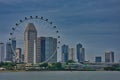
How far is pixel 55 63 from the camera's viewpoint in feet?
648

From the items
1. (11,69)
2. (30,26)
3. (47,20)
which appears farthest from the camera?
(30,26)

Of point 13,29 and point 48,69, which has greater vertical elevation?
point 13,29

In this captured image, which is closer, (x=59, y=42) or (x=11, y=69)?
(x=59, y=42)

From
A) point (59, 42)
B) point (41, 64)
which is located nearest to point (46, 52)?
point (41, 64)

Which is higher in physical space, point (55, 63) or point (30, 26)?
point (30, 26)

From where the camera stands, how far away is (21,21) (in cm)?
11106

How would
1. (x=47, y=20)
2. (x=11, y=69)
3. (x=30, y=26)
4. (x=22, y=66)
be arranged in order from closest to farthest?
(x=47, y=20) < (x=11, y=69) < (x=22, y=66) < (x=30, y=26)

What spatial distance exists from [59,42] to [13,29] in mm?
13269

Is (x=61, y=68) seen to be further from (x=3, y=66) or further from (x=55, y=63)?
(x=3, y=66)

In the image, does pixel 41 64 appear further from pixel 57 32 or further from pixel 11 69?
pixel 57 32

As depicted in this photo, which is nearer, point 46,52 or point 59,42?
point 59,42

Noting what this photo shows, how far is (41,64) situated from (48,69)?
4230mm

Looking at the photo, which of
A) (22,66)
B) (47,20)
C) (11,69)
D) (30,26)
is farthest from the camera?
(30,26)

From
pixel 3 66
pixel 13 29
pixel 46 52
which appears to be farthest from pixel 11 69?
pixel 13 29
